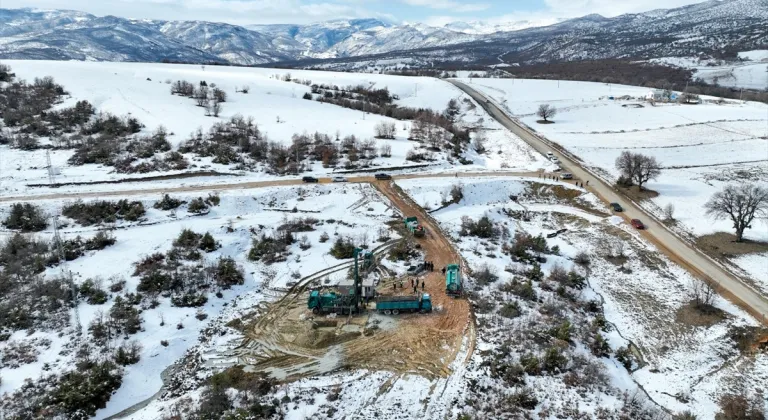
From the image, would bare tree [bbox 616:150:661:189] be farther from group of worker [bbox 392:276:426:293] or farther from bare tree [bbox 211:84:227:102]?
bare tree [bbox 211:84:227:102]

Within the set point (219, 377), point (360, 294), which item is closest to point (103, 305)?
point (219, 377)

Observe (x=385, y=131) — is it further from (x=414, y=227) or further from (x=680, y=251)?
(x=680, y=251)

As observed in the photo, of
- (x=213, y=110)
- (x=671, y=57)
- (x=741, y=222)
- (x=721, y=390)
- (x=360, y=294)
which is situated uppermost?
(x=671, y=57)

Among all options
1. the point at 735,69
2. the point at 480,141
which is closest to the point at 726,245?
the point at 480,141

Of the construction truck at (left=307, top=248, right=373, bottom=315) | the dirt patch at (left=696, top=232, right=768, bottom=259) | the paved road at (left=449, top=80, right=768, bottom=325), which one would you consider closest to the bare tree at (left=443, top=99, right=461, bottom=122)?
the paved road at (left=449, top=80, right=768, bottom=325)

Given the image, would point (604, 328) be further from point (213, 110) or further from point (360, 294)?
point (213, 110)

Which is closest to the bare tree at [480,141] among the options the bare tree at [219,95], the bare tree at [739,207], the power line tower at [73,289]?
the bare tree at [739,207]
